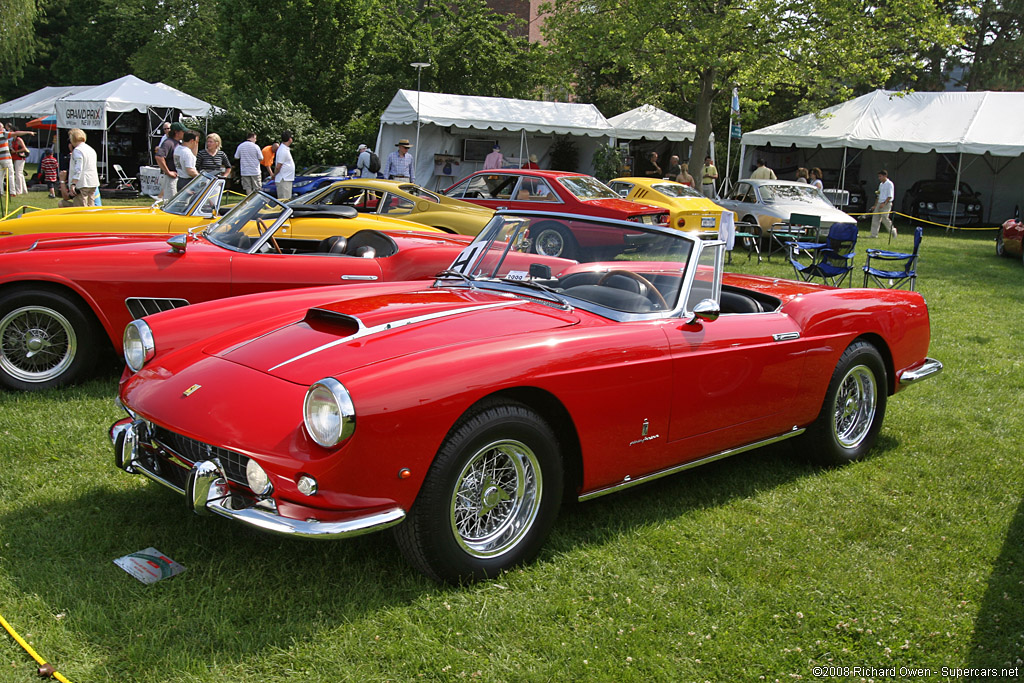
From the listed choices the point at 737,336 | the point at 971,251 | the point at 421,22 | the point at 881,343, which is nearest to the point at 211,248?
the point at 737,336

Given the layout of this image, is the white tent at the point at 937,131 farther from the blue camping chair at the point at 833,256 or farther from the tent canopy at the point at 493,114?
Answer: the blue camping chair at the point at 833,256

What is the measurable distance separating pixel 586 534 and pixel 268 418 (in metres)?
1.58

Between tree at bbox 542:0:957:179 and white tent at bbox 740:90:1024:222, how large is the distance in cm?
121

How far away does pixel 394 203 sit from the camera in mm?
11633

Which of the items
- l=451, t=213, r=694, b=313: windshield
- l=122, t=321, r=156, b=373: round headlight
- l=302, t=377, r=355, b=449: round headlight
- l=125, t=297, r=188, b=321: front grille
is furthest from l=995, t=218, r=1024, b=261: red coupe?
l=302, t=377, r=355, b=449: round headlight

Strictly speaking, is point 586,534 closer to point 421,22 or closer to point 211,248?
point 211,248

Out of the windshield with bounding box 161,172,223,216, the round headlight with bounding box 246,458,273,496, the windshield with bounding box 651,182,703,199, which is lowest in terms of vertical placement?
the round headlight with bounding box 246,458,273,496

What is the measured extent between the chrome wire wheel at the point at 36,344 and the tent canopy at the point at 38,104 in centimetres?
2581

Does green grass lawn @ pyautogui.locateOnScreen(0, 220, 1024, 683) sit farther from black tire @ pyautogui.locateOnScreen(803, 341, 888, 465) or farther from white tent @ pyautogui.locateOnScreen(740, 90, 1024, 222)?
white tent @ pyautogui.locateOnScreen(740, 90, 1024, 222)

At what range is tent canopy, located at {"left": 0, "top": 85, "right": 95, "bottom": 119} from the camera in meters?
29.3

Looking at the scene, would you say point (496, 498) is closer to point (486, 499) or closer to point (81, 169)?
point (486, 499)

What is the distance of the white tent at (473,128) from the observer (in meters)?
22.7

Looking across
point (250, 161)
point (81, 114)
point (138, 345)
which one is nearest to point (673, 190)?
point (250, 161)

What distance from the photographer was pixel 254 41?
30953 millimetres
